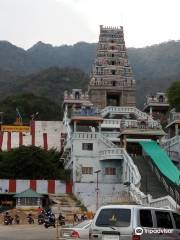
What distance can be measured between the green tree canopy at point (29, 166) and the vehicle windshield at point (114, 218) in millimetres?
46105

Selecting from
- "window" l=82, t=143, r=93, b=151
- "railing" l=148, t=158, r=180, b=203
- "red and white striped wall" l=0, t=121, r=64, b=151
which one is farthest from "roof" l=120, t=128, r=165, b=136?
"red and white striped wall" l=0, t=121, r=64, b=151

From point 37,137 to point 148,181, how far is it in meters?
34.2

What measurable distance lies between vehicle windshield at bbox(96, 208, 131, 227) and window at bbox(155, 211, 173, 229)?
108cm

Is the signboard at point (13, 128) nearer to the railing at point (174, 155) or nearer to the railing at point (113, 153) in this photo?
the railing at point (113, 153)

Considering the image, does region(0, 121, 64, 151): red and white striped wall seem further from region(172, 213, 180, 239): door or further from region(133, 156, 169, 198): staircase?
region(172, 213, 180, 239): door

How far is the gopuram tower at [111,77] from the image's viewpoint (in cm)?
8981

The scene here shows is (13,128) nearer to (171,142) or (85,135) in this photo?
(85,135)

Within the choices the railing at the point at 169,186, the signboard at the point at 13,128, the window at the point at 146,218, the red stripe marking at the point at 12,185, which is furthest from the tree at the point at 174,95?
the window at the point at 146,218

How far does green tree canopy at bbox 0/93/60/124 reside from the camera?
126919mm

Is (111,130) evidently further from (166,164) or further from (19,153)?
(166,164)

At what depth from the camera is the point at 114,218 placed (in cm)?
1658

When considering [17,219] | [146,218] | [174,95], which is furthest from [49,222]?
[174,95]

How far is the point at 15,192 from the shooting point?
195ft

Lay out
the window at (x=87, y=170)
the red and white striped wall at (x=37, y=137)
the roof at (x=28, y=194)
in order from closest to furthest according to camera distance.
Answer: the roof at (x=28, y=194), the window at (x=87, y=170), the red and white striped wall at (x=37, y=137)
